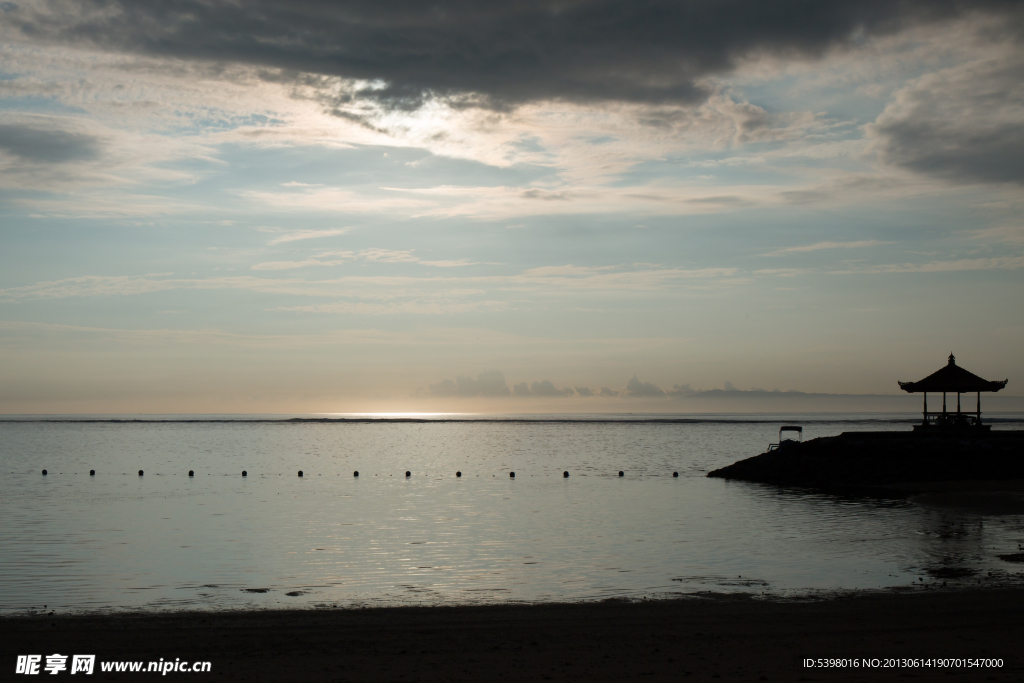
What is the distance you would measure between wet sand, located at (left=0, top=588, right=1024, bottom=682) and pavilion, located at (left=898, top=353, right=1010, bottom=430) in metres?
39.6

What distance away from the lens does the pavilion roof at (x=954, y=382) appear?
51438mm

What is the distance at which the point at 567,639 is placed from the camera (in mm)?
13828

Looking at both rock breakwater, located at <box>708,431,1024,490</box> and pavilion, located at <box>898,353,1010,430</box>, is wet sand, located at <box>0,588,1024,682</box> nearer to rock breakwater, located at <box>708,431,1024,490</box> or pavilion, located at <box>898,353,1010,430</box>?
rock breakwater, located at <box>708,431,1024,490</box>

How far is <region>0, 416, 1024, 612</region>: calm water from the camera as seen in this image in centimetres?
1964

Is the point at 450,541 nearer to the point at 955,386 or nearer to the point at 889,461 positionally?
the point at 889,461

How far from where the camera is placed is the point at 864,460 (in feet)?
165

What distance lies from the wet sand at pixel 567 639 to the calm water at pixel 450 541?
2263 millimetres

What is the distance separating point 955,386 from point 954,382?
37 centimetres

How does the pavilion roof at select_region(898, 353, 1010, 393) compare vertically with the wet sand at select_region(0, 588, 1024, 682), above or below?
above

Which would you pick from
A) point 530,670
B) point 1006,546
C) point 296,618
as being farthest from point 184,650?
point 1006,546

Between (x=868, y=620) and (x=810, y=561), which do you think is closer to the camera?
(x=868, y=620)

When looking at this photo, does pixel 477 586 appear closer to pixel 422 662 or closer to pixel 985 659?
pixel 422 662

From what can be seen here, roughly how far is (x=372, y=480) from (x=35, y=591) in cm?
3665

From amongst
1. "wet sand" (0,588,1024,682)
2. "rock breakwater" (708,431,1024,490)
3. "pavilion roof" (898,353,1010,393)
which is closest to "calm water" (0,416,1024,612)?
"wet sand" (0,588,1024,682)
